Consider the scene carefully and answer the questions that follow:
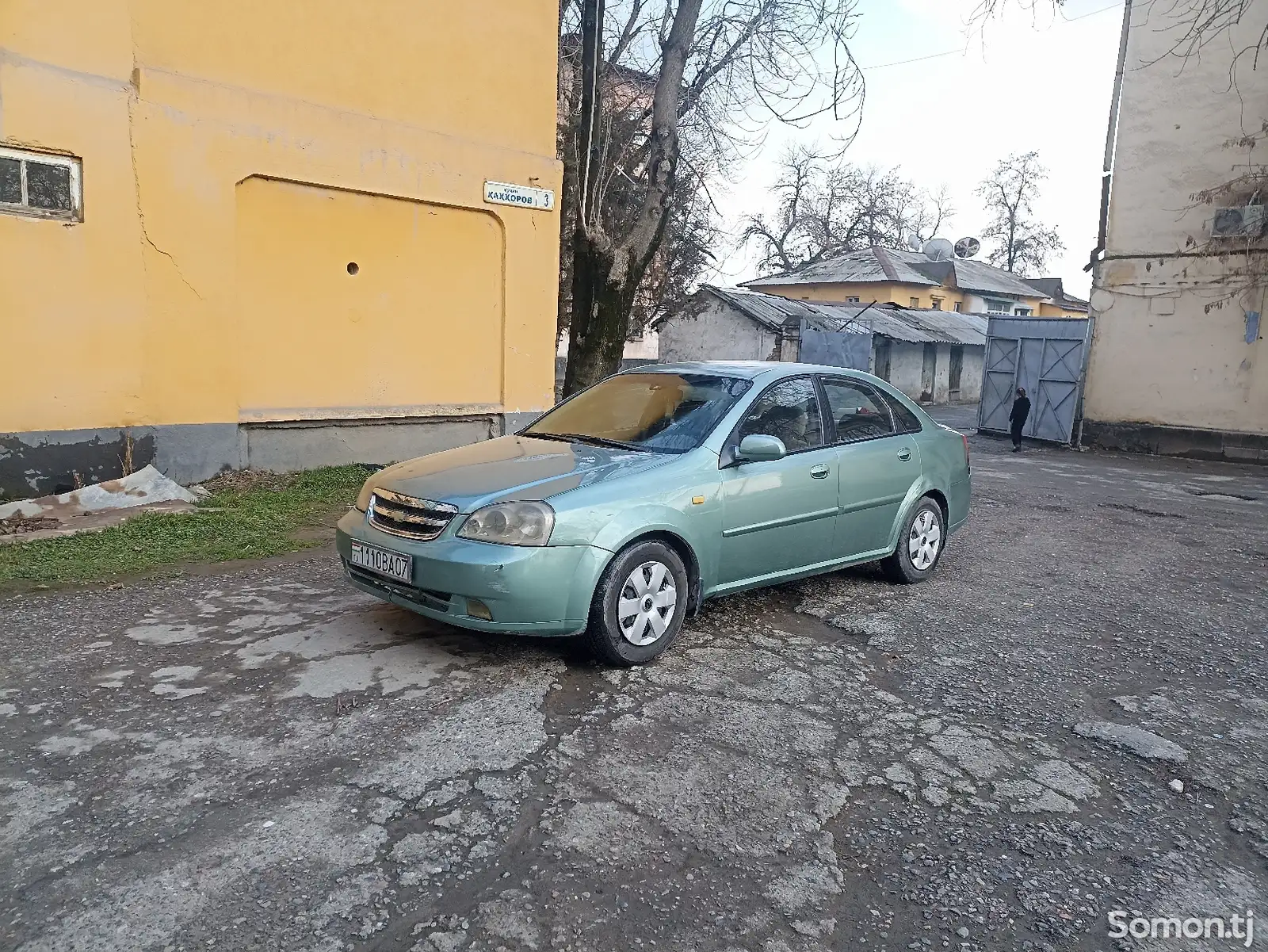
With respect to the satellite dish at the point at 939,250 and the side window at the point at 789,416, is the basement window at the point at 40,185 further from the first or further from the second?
the satellite dish at the point at 939,250

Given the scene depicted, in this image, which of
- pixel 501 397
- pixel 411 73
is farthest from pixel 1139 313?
pixel 411 73

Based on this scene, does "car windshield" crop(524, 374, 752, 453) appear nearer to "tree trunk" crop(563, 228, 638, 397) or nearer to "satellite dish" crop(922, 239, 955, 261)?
"tree trunk" crop(563, 228, 638, 397)

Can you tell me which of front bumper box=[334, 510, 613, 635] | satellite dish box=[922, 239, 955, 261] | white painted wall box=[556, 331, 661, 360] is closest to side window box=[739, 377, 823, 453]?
front bumper box=[334, 510, 613, 635]

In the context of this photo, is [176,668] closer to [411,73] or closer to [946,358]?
[411,73]

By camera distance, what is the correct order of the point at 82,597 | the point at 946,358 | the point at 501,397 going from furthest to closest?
the point at 946,358 → the point at 501,397 → the point at 82,597

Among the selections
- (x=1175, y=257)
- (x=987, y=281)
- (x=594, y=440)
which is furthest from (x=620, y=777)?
(x=987, y=281)

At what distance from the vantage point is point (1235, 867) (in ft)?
9.77

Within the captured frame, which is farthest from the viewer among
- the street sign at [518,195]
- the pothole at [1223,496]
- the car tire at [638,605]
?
the pothole at [1223,496]

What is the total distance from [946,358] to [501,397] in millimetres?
24092

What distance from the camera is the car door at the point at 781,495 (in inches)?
194

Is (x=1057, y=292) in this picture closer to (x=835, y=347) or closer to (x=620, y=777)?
(x=835, y=347)

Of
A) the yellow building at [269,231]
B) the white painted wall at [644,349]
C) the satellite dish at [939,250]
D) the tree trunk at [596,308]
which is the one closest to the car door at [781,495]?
the yellow building at [269,231]

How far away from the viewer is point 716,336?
27.9 meters

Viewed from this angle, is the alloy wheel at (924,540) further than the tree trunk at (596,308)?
No
